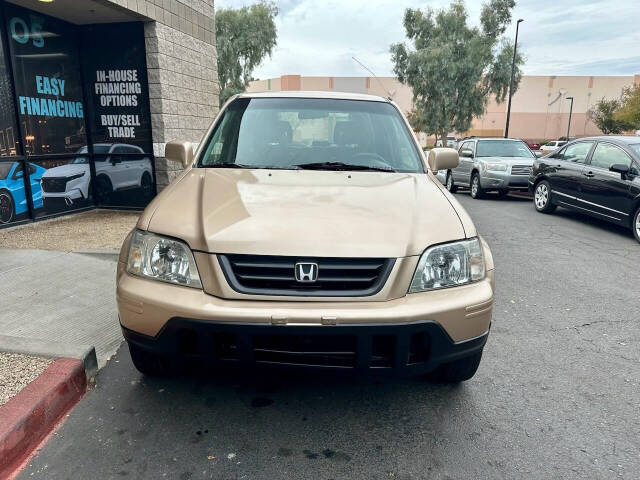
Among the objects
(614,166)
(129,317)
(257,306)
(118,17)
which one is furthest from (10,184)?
(614,166)

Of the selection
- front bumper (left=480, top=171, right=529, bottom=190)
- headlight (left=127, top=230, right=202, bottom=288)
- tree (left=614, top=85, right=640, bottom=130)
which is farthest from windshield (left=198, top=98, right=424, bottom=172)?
tree (left=614, top=85, right=640, bottom=130)

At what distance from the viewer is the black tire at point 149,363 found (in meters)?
2.78

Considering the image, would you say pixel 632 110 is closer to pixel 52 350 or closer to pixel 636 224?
pixel 636 224

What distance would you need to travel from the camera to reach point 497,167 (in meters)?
12.3

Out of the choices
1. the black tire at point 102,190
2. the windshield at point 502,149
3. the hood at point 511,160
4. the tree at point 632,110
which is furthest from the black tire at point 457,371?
the tree at point 632,110

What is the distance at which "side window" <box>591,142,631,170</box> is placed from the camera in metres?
7.95

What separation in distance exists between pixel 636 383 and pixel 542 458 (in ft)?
4.02

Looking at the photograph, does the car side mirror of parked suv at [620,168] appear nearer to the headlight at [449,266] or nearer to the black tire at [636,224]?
the black tire at [636,224]

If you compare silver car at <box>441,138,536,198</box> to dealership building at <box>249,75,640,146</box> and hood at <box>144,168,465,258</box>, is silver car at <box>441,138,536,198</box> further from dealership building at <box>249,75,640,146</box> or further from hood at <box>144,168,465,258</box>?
dealership building at <box>249,75,640,146</box>

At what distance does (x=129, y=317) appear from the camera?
240cm

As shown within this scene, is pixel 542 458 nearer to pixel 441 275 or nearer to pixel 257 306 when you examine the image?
pixel 441 275

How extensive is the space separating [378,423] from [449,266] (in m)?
0.94

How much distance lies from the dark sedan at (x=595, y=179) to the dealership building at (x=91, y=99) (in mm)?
7450

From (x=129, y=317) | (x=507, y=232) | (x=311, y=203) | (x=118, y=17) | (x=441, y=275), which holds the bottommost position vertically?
(x=507, y=232)
